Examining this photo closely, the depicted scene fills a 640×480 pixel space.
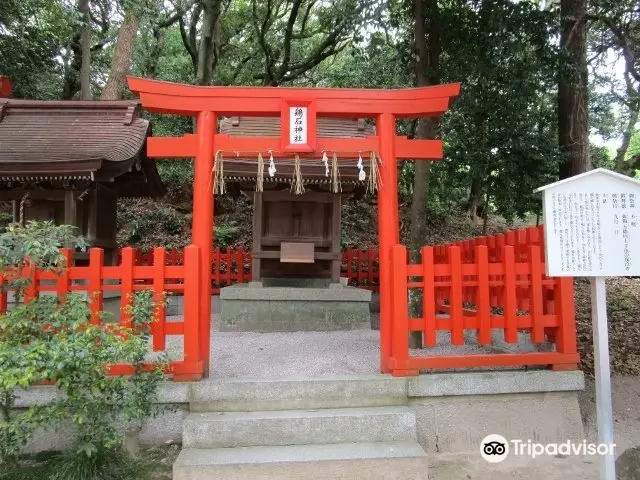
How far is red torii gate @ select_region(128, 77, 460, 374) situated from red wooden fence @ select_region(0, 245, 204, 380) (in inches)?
8.9

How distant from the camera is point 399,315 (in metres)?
4.30

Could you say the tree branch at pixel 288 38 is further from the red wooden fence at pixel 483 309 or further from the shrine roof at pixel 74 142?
the red wooden fence at pixel 483 309

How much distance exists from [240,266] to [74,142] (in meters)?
4.17

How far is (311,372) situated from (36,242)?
9.06 ft

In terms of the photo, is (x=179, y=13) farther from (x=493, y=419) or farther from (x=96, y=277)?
(x=493, y=419)

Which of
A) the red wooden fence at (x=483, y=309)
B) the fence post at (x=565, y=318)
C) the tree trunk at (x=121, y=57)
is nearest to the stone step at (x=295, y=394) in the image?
the red wooden fence at (x=483, y=309)

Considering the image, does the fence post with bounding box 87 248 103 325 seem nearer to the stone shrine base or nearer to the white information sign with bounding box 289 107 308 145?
the white information sign with bounding box 289 107 308 145

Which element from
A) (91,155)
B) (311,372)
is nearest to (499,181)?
(311,372)

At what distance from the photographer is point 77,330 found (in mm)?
3416

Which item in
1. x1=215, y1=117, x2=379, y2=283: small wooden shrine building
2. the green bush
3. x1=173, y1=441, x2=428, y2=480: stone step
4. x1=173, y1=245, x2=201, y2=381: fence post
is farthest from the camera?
x1=215, y1=117, x2=379, y2=283: small wooden shrine building

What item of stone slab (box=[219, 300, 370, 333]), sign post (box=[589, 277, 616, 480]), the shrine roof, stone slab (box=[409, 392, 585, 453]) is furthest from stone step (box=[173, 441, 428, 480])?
the shrine roof

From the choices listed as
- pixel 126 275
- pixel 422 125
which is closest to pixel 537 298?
pixel 422 125

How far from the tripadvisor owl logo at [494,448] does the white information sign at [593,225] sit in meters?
1.79

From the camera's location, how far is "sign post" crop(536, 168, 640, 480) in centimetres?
326
